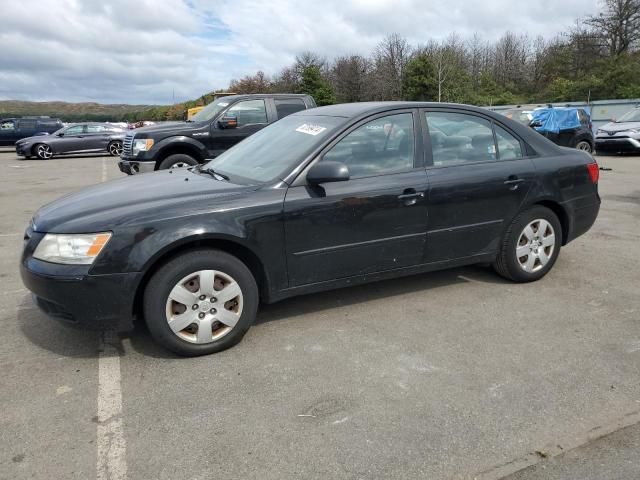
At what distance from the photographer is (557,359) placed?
3316 mm

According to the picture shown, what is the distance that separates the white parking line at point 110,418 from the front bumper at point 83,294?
29 cm

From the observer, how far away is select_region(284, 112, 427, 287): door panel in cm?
356

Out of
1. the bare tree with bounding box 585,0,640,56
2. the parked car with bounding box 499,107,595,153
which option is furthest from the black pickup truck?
the bare tree with bounding box 585,0,640,56

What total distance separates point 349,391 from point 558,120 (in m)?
16.7

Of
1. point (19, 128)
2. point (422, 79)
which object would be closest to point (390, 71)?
point (422, 79)

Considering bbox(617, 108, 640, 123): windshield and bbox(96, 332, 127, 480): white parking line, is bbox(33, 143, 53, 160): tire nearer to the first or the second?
bbox(96, 332, 127, 480): white parking line

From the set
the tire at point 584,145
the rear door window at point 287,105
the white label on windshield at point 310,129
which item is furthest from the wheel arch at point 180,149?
the tire at point 584,145

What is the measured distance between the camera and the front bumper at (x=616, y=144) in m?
16.6

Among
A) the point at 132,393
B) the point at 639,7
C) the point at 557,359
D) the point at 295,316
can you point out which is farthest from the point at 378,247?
the point at 639,7

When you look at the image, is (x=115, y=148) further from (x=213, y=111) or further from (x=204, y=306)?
(x=204, y=306)

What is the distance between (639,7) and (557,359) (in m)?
47.6

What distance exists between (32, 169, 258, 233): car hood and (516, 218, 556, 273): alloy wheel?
250cm

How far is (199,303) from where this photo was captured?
3.28 m

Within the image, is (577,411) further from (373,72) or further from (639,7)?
(373,72)
